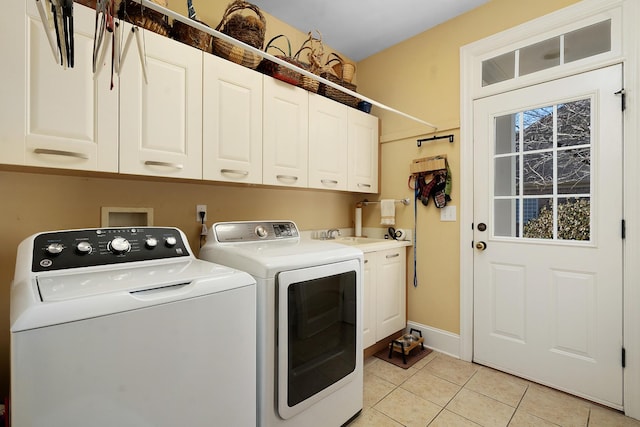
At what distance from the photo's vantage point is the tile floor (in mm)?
1751

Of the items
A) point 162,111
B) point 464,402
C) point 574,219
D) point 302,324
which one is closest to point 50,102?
point 162,111

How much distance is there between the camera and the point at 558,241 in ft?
6.77

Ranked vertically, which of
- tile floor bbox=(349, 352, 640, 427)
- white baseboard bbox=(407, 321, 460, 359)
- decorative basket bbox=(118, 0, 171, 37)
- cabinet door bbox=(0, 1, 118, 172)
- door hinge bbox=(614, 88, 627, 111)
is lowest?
tile floor bbox=(349, 352, 640, 427)

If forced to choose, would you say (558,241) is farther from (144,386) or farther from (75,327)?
(75,327)

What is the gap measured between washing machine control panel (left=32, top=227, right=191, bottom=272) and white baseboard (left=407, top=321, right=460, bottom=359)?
2.15 m

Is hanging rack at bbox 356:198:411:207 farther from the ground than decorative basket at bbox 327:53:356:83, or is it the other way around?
decorative basket at bbox 327:53:356:83

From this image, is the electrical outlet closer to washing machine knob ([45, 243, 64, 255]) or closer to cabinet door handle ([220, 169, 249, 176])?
cabinet door handle ([220, 169, 249, 176])

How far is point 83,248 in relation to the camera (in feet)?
4.00

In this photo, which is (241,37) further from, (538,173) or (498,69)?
(538,173)

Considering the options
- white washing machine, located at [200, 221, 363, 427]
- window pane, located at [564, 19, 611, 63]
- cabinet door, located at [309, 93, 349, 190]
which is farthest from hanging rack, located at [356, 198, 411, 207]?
window pane, located at [564, 19, 611, 63]

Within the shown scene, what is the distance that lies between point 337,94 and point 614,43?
1.80 metres

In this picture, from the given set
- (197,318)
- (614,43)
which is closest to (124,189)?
(197,318)

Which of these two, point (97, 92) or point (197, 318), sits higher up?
point (97, 92)

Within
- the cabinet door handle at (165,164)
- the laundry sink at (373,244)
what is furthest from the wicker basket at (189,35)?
the laundry sink at (373,244)
